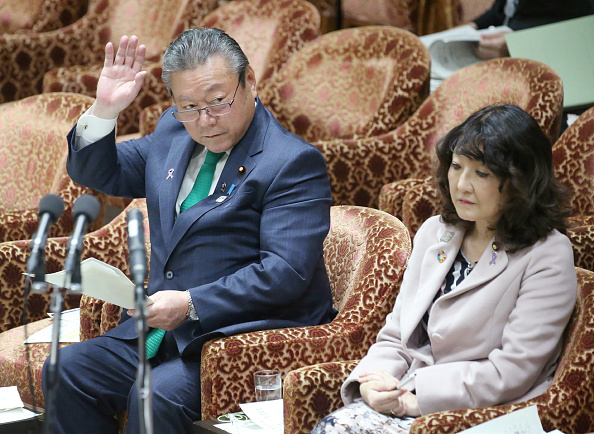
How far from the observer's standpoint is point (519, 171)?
2.08m

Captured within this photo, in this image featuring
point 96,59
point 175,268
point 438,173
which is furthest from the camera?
point 96,59

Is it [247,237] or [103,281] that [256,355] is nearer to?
[247,237]

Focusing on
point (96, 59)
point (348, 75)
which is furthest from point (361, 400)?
point (96, 59)

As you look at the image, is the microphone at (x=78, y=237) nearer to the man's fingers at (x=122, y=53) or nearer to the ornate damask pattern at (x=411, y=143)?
the man's fingers at (x=122, y=53)

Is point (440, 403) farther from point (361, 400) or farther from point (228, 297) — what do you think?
point (228, 297)

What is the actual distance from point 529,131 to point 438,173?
289 millimetres

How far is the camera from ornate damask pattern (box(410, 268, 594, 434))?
1890mm

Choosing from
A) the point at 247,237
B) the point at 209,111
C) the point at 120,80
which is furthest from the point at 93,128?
the point at 247,237

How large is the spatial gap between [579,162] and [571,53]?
976mm

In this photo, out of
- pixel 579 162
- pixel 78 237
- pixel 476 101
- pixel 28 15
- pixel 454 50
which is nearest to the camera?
pixel 78 237

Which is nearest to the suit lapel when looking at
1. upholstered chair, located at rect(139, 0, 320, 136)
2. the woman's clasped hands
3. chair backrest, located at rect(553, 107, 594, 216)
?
the woman's clasped hands

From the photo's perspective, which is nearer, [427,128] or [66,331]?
[66,331]

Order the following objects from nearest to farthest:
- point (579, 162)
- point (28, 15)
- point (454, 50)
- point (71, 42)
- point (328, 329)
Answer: point (328, 329) < point (579, 162) < point (454, 50) < point (71, 42) < point (28, 15)

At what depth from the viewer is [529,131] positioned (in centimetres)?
211
